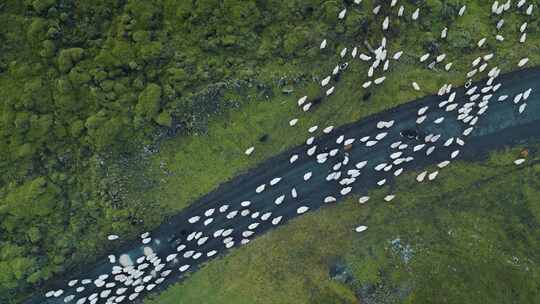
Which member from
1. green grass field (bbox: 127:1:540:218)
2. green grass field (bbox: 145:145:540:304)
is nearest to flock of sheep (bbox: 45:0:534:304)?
green grass field (bbox: 127:1:540:218)

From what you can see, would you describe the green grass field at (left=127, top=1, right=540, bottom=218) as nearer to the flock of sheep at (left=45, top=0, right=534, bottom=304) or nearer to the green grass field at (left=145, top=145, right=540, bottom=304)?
the flock of sheep at (left=45, top=0, right=534, bottom=304)

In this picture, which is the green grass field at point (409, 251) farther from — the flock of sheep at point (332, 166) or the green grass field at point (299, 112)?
the green grass field at point (299, 112)

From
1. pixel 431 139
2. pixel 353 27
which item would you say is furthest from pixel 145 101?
pixel 431 139

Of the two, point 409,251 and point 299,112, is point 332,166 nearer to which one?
point 299,112

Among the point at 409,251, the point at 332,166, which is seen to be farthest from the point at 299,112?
the point at 409,251

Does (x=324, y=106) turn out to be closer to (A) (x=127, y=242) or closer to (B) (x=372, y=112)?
(B) (x=372, y=112)

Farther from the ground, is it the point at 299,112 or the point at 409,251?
the point at 299,112

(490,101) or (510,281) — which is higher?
(490,101)
